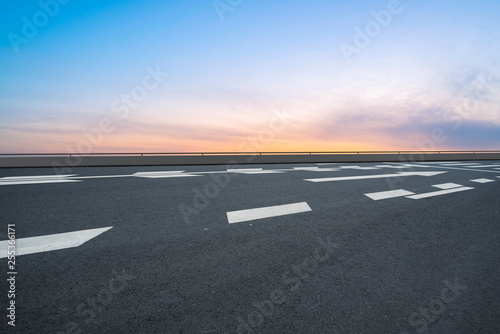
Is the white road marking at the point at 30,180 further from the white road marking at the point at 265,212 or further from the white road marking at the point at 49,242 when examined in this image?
the white road marking at the point at 265,212

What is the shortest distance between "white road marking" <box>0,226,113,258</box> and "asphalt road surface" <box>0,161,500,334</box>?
0.09ft

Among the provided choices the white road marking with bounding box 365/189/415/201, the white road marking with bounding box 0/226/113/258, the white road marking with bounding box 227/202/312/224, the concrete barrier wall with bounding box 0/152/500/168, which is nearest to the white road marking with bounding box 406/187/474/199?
the white road marking with bounding box 365/189/415/201

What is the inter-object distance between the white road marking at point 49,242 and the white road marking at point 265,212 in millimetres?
2474

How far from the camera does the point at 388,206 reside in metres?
7.05

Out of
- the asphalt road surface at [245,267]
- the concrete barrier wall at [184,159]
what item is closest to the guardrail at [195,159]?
the concrete barrier wall at [184,159]

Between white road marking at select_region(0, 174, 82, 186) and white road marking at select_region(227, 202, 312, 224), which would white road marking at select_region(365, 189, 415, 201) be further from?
white road marking at select_region(0, 174, 82, 186)

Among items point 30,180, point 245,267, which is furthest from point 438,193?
point 30,180

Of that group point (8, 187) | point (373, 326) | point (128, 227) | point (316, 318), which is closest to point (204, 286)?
point (316, 318)

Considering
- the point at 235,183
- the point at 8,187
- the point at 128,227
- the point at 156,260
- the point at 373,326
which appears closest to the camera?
the point at 373,326

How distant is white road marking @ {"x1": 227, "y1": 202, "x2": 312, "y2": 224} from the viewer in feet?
18.5

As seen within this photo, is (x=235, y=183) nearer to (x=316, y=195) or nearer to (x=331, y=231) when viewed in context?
(x=316, y=195)

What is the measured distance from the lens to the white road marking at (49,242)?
3889 millimetres

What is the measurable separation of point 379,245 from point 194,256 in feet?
9.40

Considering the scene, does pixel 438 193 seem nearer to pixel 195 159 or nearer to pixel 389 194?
pixel 389 194
